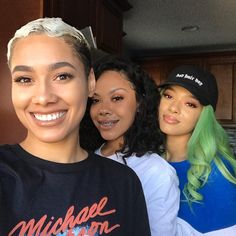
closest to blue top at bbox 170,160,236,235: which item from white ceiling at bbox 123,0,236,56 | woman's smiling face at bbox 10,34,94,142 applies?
woman's smiling face at bbox 10,34,94,142

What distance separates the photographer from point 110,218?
2.08 ft

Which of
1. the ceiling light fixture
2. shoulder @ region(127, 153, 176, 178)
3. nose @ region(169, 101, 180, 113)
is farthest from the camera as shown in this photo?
the ceiling light fixture

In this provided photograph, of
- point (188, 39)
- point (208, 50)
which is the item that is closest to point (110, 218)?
point (188, 39)

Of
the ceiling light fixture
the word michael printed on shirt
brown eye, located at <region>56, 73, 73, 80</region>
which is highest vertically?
the ceiling light fixture

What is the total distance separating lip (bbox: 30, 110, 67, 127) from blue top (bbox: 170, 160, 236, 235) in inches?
23.3

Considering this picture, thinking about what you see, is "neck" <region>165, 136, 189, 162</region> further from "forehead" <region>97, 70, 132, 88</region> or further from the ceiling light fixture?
the ceiling light fixture

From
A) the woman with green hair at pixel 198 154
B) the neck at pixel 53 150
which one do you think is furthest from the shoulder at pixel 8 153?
the woman with green hair at pixel 198 154

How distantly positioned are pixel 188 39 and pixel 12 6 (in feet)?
6.81

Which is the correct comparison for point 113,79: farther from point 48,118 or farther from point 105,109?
point 48,118

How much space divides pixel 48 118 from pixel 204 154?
2.22 feet

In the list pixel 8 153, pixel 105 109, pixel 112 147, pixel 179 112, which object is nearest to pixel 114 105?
pixel 105 109

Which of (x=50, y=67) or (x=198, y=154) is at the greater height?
(x=50, y=67)

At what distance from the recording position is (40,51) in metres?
0.60

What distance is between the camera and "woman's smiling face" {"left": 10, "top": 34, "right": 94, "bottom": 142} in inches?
23.7
